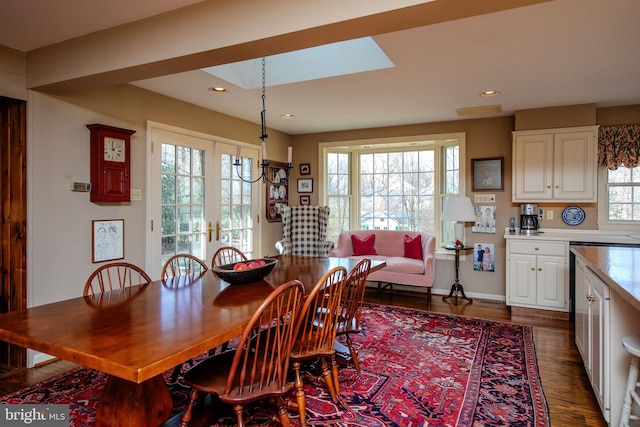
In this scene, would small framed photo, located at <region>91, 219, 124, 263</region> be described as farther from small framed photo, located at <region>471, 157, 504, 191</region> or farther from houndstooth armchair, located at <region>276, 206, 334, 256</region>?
small framed photo, located at <region>471, 157, 504, 191</region>

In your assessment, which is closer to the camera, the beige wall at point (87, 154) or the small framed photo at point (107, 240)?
the beige wall at point (87, 154)

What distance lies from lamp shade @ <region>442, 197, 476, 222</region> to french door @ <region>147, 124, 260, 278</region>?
254 cm

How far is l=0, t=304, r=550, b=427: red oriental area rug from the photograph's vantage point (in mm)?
2176

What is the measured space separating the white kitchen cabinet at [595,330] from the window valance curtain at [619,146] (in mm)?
2123

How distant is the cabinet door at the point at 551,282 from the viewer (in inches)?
162

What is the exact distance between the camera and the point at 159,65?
7.80ft

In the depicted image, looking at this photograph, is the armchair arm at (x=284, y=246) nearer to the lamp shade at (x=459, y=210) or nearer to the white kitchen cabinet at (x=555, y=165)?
the lamp shade at (x=459, y=210)

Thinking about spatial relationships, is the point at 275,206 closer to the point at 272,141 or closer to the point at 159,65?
the point at 272,141

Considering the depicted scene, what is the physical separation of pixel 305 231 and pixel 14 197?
10.9ft

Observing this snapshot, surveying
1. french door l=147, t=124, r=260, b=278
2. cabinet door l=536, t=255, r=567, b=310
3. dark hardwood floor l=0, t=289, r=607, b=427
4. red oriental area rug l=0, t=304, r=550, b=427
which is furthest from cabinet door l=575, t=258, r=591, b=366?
french door l=147, t=124, r=260, b=278

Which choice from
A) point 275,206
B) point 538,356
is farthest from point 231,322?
point 275,206

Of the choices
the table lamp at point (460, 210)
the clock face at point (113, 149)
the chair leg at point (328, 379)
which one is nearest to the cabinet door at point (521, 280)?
the table lamp at point (460, 210)

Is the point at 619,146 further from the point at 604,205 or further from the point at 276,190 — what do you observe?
the point at 276,190

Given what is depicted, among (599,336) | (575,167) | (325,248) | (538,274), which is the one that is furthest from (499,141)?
(599,336)
